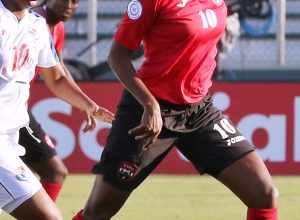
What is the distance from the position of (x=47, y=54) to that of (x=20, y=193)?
96cm

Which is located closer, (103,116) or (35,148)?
(103,116)

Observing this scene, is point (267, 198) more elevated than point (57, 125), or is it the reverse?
point (267, 198)

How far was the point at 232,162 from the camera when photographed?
690 centimetres

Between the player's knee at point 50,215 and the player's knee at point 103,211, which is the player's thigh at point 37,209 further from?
the player's knee at point 103,211

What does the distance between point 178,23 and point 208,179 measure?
648 cm

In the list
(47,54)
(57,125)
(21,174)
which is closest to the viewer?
(21,174)

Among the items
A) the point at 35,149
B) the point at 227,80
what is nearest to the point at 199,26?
the point at 35,149

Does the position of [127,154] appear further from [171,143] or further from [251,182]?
[251,182]

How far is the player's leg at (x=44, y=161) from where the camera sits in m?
8.79

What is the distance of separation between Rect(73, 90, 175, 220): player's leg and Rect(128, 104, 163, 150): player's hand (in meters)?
0.34

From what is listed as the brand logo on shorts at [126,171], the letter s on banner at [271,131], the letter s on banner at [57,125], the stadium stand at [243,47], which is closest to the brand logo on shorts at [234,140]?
the brand logo on shorts at [126,171]

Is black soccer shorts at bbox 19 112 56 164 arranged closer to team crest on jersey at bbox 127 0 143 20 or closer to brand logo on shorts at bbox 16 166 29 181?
team crest on jersey at bbox 127 0 143 20

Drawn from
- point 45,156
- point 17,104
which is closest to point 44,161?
point 45,156

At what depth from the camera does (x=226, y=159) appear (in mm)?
6906
